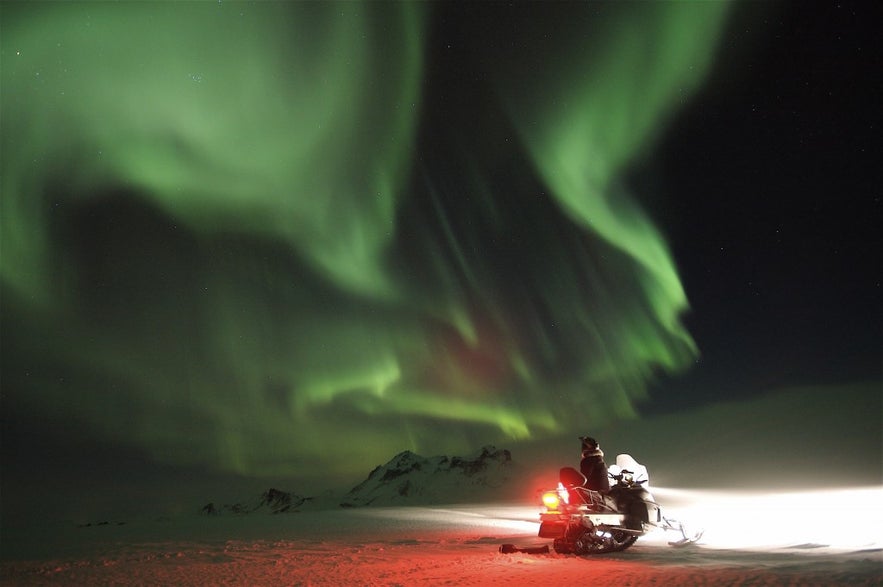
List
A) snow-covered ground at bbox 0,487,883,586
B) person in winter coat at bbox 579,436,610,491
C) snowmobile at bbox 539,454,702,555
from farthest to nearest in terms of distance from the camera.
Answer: person in winter coat at bbox 579,436,610,491
snowmobile at bbox 539,454,702,555
snow-covered ground at bbox 0,487,883,586

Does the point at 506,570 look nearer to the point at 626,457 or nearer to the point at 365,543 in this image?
the point at 626,457

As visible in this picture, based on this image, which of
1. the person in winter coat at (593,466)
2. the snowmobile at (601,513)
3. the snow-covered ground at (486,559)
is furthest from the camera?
the person in winter coat at (593,466)

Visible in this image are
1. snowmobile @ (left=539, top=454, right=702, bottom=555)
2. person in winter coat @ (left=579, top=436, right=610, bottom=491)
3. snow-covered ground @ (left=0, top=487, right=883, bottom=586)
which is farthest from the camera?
person in winter coat @ (left=579, top=436, right=610, bottom=491)

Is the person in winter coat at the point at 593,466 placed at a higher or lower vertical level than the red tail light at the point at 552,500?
higher

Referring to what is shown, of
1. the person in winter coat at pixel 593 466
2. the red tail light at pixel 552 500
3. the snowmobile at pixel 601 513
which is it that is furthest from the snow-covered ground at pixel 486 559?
the person in winter coat at pixel 593 466

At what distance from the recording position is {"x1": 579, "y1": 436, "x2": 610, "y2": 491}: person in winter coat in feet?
45.9

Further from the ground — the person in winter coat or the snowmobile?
the person in winter coat

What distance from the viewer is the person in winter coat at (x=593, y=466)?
13977 mm

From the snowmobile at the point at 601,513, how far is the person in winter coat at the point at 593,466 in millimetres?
149

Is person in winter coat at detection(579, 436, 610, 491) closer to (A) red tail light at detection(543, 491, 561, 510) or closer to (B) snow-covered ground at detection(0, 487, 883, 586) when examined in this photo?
(A) red tail light at detection(543, 491, 561, 510)

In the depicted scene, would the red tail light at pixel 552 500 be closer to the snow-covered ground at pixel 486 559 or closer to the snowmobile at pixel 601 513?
the snowmobile at pixel 601 513

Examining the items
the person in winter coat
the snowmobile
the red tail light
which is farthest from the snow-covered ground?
the person in winter coat

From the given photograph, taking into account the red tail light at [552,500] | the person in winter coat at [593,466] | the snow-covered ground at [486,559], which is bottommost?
the snow-covered ground at [486,559]

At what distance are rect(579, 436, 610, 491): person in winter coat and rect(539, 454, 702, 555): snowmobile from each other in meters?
0.15
